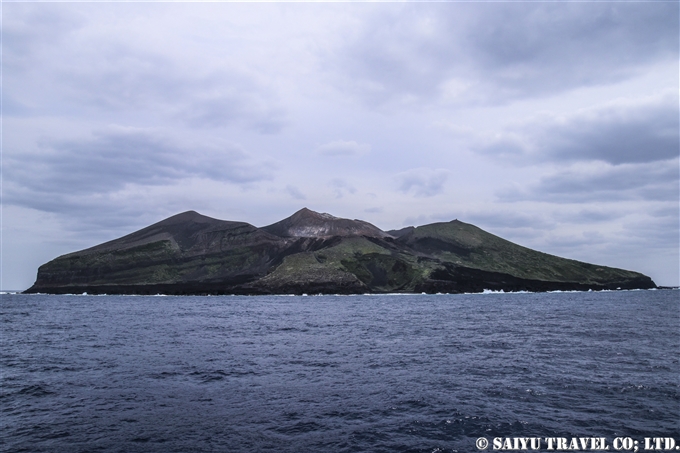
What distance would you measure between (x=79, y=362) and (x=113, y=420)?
65.6 feet

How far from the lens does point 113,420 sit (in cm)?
2234

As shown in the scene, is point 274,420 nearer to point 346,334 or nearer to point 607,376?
point 607,376

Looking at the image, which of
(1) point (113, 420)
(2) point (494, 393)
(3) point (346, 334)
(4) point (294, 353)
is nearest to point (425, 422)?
(2) point (494, 393)

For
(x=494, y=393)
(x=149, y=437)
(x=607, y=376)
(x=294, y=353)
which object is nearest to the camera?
(x=149, y=437)

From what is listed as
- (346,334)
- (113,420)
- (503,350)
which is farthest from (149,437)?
(346,334)

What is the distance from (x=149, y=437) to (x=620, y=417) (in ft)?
77.4

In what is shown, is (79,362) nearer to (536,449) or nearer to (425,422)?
(425,422)

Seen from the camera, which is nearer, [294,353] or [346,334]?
[294,353]

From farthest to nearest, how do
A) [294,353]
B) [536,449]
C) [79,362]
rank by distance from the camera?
1. [294,353]
2. [79,362]
3. [536,449]

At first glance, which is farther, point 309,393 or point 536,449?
point 309,393

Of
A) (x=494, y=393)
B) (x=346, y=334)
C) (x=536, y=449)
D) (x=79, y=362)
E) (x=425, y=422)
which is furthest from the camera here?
(x=346, y=334)

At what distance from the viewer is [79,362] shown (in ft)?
126

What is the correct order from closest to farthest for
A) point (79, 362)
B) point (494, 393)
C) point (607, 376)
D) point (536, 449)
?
point (536, 449) < point (494, 393) < point (607, 376) < point (79, 362)

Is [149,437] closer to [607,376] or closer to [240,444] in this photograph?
[240,444]
